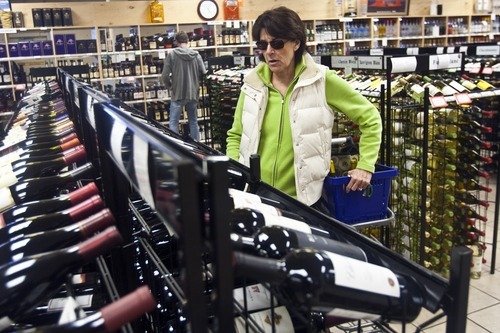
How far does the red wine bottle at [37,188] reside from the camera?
112cm

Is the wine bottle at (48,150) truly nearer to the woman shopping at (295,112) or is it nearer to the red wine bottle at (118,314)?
the red wine bottle at (118,314)

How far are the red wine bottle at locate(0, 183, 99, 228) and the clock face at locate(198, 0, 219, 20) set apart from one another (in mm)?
8261

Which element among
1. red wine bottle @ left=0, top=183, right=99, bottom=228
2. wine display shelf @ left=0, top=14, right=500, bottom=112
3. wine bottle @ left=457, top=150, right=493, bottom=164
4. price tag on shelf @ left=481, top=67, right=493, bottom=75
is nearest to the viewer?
red wine bottle @ left=0, top=183, right=99, bottom=228

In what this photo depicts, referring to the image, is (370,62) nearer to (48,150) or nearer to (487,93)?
(487,93)

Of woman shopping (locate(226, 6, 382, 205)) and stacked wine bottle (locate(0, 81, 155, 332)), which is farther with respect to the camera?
woman shopping (locate(226, 6, 382, 205))

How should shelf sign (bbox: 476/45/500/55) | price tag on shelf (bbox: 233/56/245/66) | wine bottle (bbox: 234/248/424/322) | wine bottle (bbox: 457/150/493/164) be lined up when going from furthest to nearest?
price tag on shelf (bbox: 233/56/245/66) < shelf sign (bbox: 476/45/500/55) < wine bottle (bbox: 457/150/493/164) < wine bottle (bbox: 234/248/424/322)

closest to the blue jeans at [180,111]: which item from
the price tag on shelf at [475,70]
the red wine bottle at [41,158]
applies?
the price tag on shelf at [475,70]

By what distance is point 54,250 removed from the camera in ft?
2.76

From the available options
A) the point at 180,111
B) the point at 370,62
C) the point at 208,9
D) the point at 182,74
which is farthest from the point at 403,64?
the point at 208,9

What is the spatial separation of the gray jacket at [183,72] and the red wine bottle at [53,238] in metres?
6.53

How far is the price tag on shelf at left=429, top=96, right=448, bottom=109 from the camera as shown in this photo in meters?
2.88

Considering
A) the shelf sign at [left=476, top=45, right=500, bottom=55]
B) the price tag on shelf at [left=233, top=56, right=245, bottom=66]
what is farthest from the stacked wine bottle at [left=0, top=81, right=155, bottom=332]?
the price tag on shelf at [left=233, top=56, right=245, bottom=66]

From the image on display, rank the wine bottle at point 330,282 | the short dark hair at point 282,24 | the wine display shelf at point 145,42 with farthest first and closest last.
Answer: the wine display shelf at point 145,42, the short dark hair at point 282,24, the wine bottle at point 330,282

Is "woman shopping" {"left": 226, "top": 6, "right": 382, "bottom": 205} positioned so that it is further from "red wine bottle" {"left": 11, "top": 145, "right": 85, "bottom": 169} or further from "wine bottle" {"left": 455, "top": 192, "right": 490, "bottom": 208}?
"wine bottle" {"left": 455, "top": 192, "right": 490, "bottom": 208}
